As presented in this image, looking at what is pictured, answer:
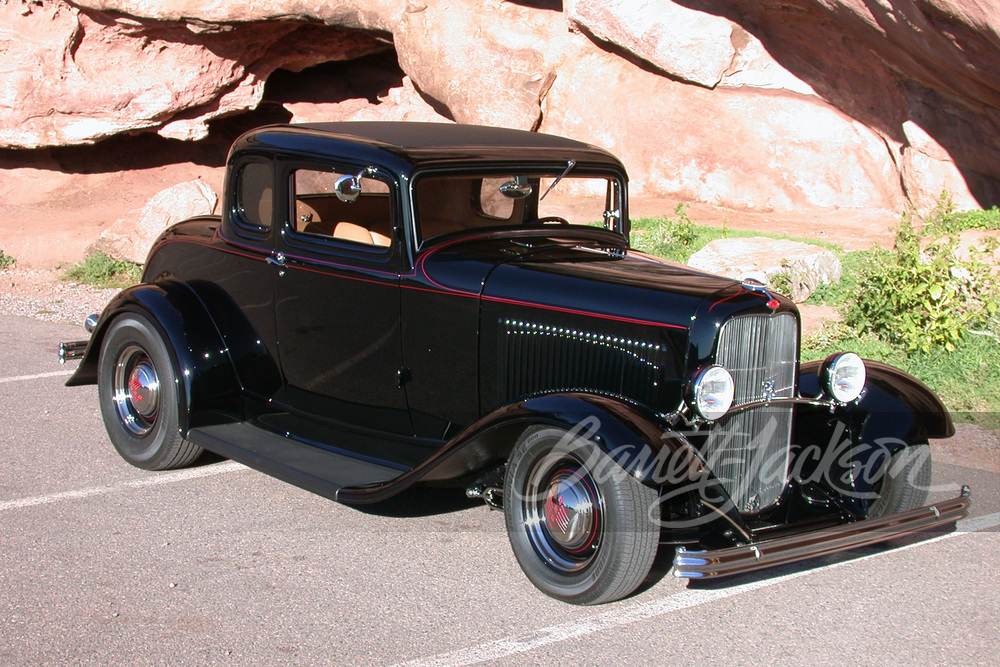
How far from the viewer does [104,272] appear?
9.80m

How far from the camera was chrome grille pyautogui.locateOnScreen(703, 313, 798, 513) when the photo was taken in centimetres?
346

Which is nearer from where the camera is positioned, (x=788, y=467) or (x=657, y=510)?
(x=657, y=510)

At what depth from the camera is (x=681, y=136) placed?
1202cm

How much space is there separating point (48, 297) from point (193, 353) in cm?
551

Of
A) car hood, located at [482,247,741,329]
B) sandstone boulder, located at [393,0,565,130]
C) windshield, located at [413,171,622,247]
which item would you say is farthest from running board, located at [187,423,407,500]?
sandstone boulder, located at [393,0,565,130]

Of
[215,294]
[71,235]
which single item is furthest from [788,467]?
[71,235]

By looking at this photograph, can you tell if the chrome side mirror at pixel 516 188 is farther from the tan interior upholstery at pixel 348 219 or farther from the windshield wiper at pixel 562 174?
the tan interior upholstery at pixel 348 219

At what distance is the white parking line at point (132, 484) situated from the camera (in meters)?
4.16

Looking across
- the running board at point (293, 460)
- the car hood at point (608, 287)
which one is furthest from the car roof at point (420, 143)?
the running board at point (293, 460)

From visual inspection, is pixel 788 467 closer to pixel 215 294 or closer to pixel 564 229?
pixel 564 229

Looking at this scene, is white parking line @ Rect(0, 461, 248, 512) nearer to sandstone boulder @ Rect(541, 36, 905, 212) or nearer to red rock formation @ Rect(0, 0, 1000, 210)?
red rock formation @ Rect(0, 0, 1000, 210)

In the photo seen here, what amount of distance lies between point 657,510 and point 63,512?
99.3 inches

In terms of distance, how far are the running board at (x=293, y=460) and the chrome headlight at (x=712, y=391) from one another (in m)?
1.22

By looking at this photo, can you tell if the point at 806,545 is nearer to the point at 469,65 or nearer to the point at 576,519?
the point at 576,519
